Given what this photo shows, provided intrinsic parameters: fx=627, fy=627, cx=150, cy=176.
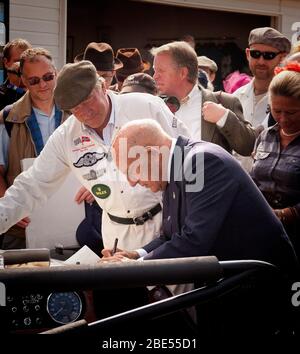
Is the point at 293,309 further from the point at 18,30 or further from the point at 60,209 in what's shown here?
the point at 18,30

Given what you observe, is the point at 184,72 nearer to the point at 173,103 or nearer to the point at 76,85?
the point at 173,103

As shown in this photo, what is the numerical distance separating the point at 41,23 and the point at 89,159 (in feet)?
15.3

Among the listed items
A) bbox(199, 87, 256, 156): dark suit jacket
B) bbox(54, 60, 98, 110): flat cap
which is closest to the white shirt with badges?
bbox(54, 60, 98, 110): flat cap

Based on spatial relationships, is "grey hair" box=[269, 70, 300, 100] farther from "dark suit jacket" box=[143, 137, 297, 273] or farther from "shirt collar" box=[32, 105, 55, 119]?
"shirt collar" box=[32, 105, 55, 119]

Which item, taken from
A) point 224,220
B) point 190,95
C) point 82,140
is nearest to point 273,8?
point 190,95

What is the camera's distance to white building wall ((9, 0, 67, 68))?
7.08 meters

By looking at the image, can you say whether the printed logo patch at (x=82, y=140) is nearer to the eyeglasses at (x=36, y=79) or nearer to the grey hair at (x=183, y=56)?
the grey hair at (x=183, y=56)

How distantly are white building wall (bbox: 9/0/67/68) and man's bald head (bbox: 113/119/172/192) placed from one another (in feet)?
16.6

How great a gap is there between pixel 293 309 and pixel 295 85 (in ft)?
3.69

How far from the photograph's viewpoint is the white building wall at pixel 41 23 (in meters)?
7.08

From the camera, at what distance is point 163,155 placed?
2377 mm

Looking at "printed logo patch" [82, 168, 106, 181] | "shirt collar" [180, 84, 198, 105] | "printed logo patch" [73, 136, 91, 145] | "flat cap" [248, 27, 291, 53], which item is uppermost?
"flat cap" [248, 27, 291, 53]

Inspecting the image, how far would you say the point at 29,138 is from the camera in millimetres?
3949
